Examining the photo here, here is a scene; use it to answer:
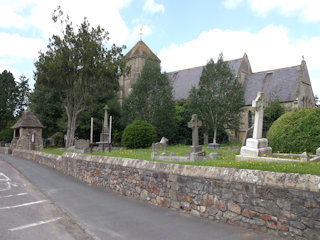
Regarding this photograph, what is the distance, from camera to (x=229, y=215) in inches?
233

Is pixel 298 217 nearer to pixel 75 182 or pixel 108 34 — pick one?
pixel 75 182

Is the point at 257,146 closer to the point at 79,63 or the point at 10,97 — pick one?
the point at 79,63

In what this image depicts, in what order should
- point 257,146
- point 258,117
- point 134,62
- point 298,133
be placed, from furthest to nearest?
point 134,62 < point 298,133 < point 258,117 < point 257,146

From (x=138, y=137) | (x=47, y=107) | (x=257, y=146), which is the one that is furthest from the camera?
(x=47, y=107)

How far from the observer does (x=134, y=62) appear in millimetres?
43875

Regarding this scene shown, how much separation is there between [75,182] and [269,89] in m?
29.4

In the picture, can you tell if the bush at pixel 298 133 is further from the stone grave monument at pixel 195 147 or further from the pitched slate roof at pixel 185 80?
the pitched slate roof at pixel 185 80

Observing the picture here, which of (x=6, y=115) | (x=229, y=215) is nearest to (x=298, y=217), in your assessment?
(x=229, y=215)

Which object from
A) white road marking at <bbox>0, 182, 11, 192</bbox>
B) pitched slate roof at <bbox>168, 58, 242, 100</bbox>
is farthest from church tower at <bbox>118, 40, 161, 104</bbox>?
white road marking at <bbox>0, 182, 11, 192</bbox>

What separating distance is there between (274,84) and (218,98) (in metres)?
12.0

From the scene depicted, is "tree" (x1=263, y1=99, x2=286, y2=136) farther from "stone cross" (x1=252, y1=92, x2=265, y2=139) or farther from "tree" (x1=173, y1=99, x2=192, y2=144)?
"stone cross" (x1=252, y1=92, x2=265, y2=139)

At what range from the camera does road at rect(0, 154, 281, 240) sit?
543cm

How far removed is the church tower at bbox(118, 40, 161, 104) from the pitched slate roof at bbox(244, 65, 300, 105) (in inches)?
564

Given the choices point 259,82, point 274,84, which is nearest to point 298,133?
point 274,84
